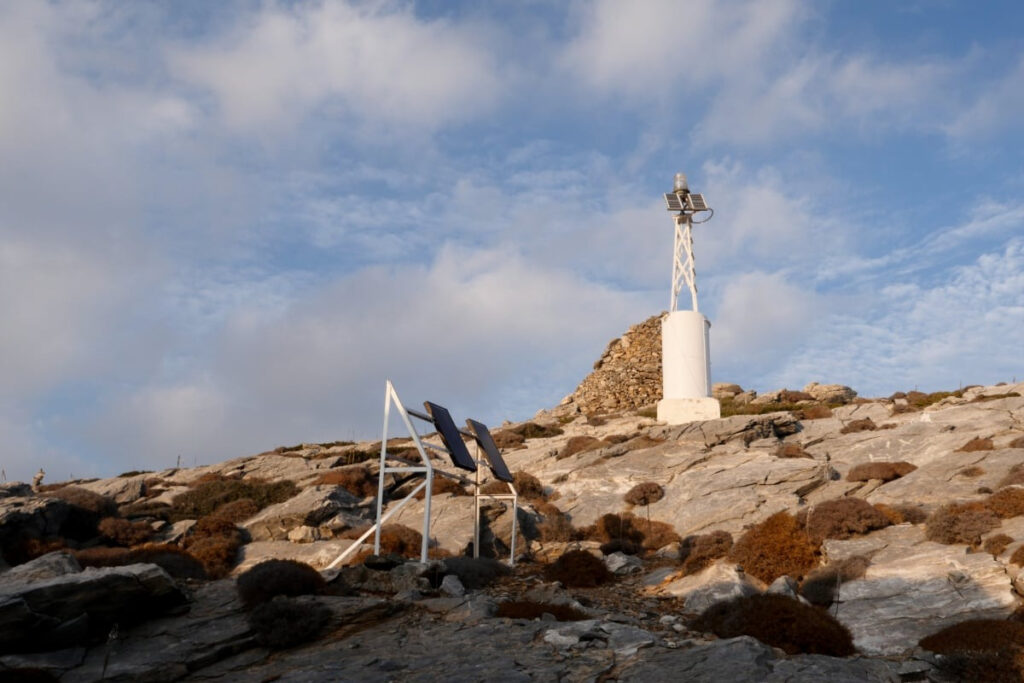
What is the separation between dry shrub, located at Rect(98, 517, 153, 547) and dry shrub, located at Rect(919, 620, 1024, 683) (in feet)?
77.2

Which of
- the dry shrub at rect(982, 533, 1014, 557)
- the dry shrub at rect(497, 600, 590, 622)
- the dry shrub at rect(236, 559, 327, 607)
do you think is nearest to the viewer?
the dry shrub at rect(497, 600, 590, 622)

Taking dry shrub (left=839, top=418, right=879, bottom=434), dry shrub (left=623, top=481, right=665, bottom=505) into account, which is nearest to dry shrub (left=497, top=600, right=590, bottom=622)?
dry shrub (left=623, top=481, right=665, bottom=505)

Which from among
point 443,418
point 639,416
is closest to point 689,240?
point 639,416

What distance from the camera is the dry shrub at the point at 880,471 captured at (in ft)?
87.8

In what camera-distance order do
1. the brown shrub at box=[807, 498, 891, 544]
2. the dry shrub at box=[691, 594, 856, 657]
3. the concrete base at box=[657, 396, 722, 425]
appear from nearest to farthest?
the dry shrub at box=[691, 594, 856, 657], the brown shrub at box=[807, 498, 891, 544], the concrete base at box=[657, 396, 722, 425]

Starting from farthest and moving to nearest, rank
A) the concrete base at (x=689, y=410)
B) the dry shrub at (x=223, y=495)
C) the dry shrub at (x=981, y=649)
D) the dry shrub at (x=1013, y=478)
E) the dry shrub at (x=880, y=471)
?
the concrete base at (x=689, y=410) < the dry shrub at (x=223, y=495) < the dry shrub at (x=880, y=471) < the dry shrub at (x=1013, y=478) < the dry shrub at (x=981, y=649)

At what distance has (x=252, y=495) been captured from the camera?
3023 cm

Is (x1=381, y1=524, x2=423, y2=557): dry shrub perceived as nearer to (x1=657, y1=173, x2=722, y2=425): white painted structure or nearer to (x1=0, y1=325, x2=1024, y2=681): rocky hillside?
(x1=0, y1=325, x2=1024, y2=681): rocky hillside

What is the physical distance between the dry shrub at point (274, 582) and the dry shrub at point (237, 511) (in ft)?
A: 45.3

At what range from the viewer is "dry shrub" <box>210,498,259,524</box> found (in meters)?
27.5

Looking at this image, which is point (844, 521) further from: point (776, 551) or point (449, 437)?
point (449, 437)

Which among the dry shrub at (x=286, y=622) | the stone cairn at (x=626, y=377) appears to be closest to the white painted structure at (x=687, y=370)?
the stone cairn at (x=626, y=377)

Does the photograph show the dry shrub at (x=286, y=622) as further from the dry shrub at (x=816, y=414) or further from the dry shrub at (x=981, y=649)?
the dry shrub at (x=816, y=414)

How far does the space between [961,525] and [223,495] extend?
81.8ft
